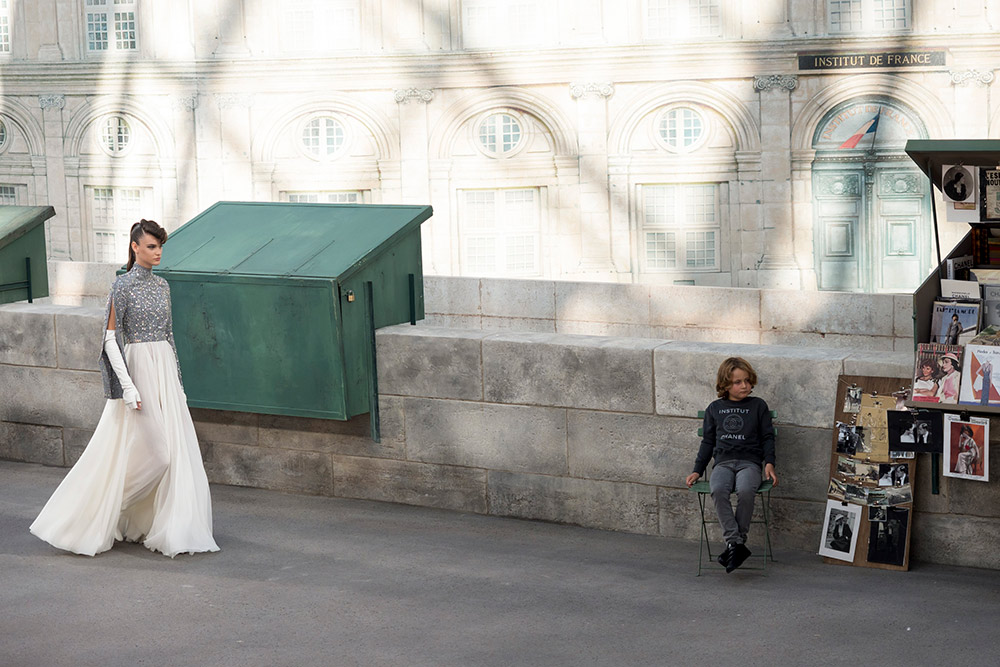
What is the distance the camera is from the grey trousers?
21.6ft

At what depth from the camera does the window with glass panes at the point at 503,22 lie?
81.5 ft

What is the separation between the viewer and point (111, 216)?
27672mm

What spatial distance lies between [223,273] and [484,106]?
17.3m

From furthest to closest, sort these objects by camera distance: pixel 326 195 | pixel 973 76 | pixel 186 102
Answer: pixel 186 102
pixel 326 195
pixel 973 76

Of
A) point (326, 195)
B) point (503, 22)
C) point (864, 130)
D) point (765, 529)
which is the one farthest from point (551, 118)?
point (765, 529)

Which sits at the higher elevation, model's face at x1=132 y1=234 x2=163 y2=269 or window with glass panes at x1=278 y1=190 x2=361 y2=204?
window with glass panes at x1=278 y1=190 x2=361 y2=204

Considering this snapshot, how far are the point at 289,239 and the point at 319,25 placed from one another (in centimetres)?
1818

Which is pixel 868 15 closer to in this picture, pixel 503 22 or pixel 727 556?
pixel 503 22

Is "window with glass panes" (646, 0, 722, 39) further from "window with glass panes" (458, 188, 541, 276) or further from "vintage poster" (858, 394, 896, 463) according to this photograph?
"vintage poster" (858, 394, 896, 463)

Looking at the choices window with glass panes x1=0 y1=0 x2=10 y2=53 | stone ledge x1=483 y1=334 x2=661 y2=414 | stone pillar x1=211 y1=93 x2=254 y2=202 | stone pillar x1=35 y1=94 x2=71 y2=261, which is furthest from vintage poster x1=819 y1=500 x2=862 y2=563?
window with glass panes x1=0 y1=0 x2=10 y2=53

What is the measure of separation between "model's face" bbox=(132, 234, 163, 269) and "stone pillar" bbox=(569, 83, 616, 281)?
18002 millimetres

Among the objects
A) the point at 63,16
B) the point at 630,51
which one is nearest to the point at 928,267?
the point at 630,51

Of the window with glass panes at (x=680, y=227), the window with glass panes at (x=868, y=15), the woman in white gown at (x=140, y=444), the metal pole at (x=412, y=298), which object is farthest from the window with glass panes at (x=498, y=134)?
the woman in white gown at (x=140, y=444)

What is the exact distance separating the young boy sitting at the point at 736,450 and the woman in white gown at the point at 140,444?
2739mm
